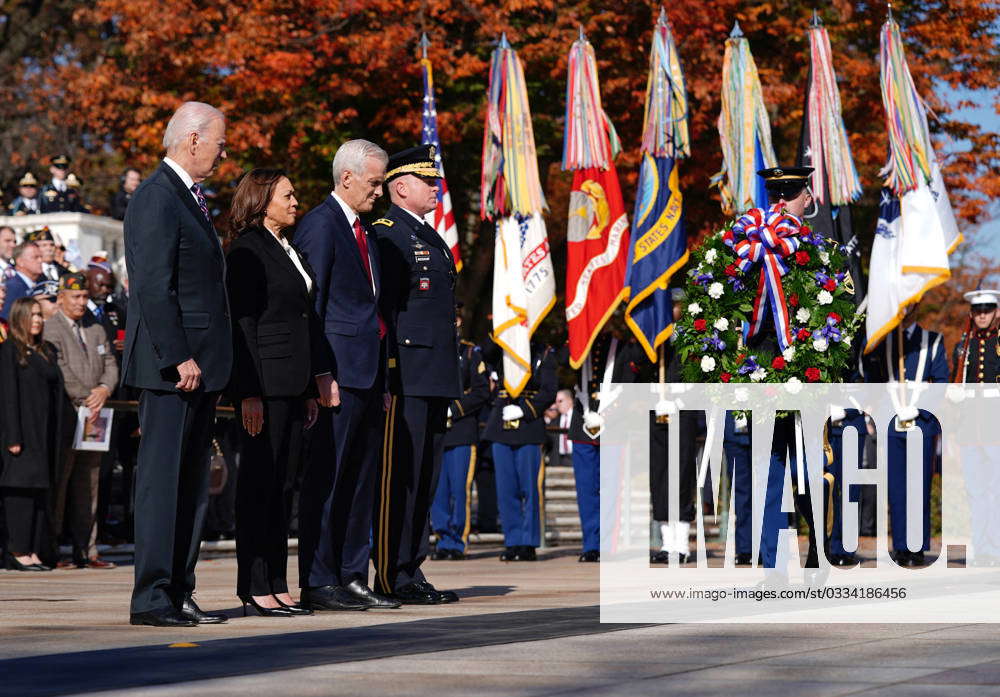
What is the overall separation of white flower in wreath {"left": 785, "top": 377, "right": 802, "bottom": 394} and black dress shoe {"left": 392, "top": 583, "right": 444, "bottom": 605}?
6.83 ft

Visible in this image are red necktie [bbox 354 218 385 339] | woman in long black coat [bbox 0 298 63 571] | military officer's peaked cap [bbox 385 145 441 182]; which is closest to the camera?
red necktie [bbox 354 218 385 339]

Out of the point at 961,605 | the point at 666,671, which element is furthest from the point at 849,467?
the point at 666,671

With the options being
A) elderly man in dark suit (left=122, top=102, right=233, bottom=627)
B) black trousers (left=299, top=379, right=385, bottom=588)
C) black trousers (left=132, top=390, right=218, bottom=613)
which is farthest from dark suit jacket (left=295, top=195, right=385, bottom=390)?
black trousers (left=132, top=390, right=218, bottom=613)

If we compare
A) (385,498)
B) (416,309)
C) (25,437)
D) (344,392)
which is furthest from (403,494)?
(25,437)

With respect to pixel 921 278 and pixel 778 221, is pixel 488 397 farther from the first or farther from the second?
pixel 778 221

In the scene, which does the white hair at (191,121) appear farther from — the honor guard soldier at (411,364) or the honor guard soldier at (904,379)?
the honor guard soldier at (904,379)

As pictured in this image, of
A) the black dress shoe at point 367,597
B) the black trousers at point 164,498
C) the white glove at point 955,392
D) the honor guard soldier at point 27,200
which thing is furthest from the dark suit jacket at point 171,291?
the honor guard soldier at point 27,200

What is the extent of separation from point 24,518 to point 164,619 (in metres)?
5.96

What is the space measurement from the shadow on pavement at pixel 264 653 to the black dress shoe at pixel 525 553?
7.16 metres

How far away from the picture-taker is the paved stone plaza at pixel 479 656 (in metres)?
4.63

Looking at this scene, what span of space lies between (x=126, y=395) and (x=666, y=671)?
983 cm

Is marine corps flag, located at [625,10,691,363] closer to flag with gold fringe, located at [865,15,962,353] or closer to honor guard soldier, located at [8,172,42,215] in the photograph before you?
flag with gold fringe, located at [865,15,962,353]

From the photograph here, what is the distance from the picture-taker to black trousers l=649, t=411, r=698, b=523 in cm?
1396

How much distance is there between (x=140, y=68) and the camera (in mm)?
21453
